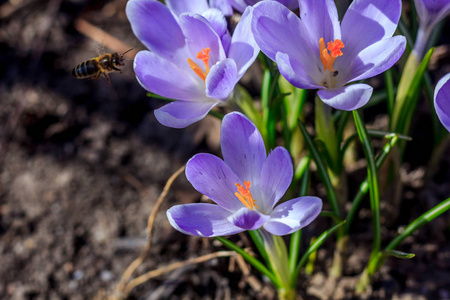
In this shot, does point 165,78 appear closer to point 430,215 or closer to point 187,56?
point 187,56

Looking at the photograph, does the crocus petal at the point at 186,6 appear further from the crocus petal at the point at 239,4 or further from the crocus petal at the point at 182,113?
the crocus petal at the point at 182,113

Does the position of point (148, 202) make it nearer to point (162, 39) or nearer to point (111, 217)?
point (111, 217)

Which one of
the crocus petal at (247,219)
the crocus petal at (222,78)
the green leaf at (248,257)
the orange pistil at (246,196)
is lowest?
the green leaf at (248,257)

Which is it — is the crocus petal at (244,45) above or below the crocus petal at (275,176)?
above

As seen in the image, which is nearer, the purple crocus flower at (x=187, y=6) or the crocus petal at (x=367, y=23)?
the crocus petal at (x=367, y=23)

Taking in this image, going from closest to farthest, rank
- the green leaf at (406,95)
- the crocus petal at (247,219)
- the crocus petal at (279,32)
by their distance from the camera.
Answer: the crocus petal at (247,219)
the crocus petal at (279,32)
the green leaf at (406,95)

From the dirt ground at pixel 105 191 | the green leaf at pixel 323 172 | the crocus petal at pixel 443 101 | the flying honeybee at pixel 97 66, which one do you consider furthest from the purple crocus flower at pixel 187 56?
the dirt ground at pixel 105 191

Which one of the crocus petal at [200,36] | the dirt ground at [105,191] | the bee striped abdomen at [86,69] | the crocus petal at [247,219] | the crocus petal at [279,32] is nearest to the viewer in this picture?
the crocus petal at [247,219]

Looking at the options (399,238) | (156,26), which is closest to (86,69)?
(156,26)

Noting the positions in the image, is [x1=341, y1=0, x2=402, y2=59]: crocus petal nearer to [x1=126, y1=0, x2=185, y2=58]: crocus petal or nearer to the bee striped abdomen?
[x1=126, y1=0, x2=185, y2=58]: crocus petal
